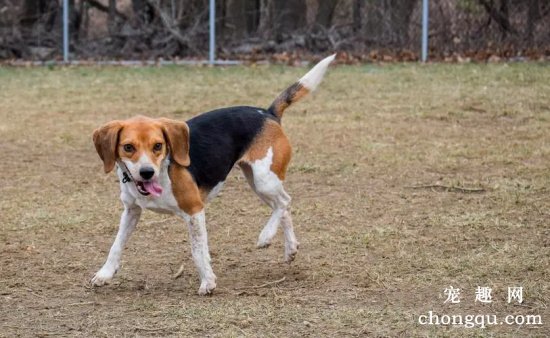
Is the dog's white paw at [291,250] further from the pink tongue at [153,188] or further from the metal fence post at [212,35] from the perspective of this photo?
the metal fence post at [212,35]

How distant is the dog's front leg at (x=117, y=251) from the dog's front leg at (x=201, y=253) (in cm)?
33

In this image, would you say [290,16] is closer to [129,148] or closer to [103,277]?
[103,277]

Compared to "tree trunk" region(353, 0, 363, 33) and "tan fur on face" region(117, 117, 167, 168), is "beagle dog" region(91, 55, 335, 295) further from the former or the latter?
"tree trunk" region(353, 0, 363, 33)

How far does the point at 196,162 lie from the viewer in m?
5.66

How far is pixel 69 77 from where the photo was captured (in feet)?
53.6

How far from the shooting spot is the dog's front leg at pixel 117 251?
5621 mm

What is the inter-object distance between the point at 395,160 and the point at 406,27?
360 inches

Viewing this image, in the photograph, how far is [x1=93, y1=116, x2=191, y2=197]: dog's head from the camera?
5168 mm

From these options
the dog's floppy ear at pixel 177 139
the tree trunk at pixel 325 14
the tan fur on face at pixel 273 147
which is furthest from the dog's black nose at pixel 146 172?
the tree trunk at pixel 325 14

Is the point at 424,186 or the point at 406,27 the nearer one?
the point at 424,186

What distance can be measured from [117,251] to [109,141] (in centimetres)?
68

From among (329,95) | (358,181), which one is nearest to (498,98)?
(329,95)

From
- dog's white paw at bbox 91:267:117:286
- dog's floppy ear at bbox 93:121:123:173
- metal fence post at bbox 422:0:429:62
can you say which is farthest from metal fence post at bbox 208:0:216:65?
dog's floppy ear at bbox 93:121:123:173

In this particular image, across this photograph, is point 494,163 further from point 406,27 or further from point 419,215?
point 406,27
